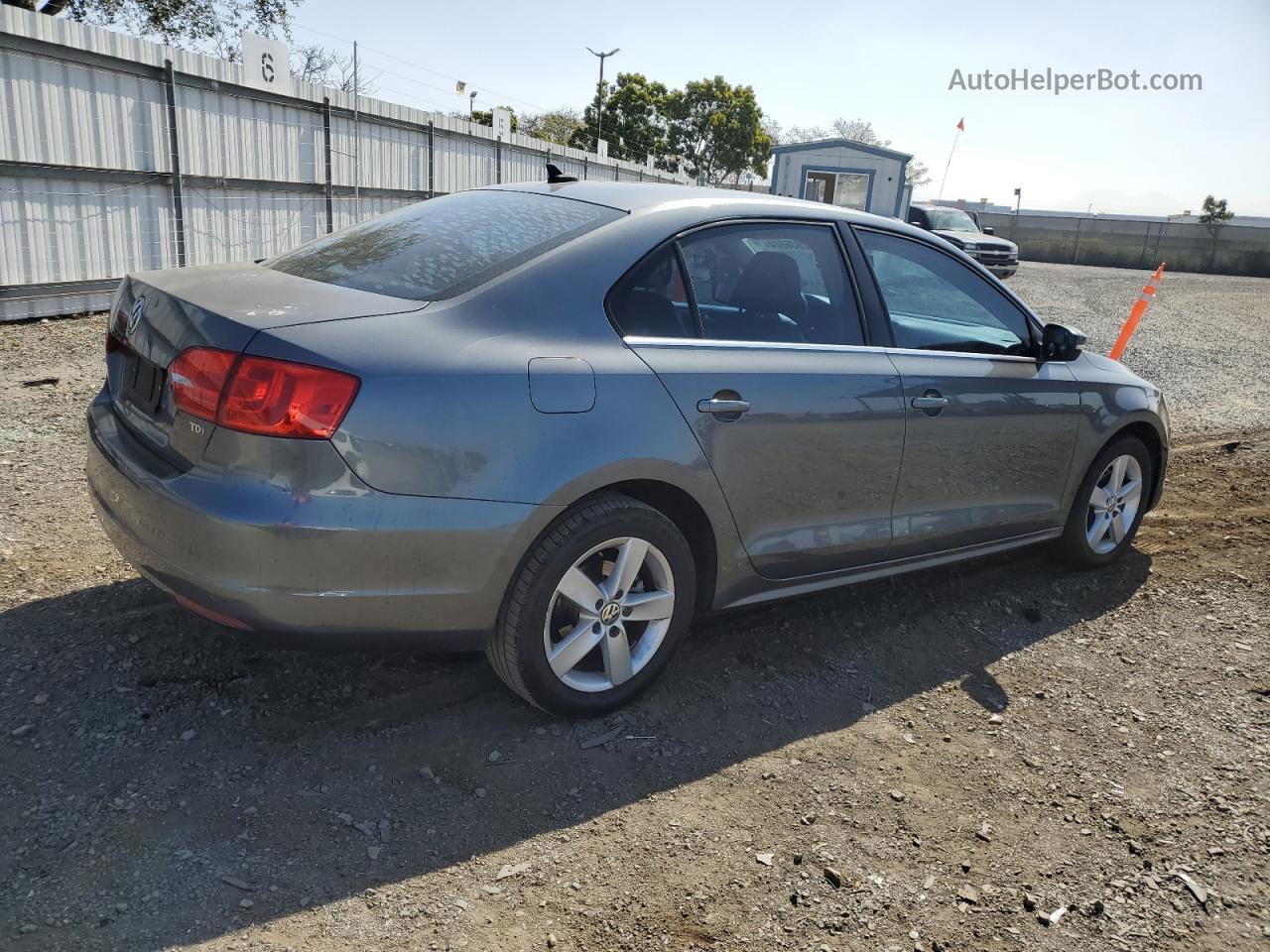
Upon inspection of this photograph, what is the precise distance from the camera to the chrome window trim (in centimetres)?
313

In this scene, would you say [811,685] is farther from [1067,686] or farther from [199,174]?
[199,174]

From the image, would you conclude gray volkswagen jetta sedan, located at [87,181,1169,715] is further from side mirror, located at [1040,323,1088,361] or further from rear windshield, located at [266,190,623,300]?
side mirror, located at [1040,323,1088,361]

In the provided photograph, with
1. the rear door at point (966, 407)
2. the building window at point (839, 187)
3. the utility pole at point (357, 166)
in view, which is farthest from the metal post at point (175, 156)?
the building window at point (839, 187)

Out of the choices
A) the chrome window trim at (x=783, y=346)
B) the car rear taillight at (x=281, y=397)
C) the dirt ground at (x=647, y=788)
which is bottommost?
the dirt ground at (x=647, y=788)

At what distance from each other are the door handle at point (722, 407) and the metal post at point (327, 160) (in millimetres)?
10755

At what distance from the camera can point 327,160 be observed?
12.6 metres

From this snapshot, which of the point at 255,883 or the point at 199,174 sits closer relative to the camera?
the point at 255,883

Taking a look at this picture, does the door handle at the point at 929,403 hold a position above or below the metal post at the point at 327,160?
below

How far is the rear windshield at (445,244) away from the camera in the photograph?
302cm

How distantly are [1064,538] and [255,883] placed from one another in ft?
13.1

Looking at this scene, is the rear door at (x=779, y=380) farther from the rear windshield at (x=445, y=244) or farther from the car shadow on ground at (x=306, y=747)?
the car shadow on ground at (x=306, y=747)

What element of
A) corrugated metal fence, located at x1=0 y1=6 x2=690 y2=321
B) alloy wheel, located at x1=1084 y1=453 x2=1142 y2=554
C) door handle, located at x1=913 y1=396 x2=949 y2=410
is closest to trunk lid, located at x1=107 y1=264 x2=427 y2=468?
door handle, located at x1=913 y1=396 x2=949 y2=410

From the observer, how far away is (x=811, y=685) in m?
3.63

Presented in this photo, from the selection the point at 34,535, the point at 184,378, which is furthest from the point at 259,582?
the point at 34,535
